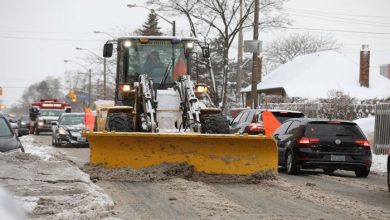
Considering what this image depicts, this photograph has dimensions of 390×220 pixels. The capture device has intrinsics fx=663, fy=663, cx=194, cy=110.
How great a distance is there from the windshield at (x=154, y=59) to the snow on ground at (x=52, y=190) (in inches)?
156

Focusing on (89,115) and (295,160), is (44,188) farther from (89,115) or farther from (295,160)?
(89,115)

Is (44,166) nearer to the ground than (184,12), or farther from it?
nearer to the ground

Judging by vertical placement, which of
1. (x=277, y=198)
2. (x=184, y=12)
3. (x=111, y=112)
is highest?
(x=184, y=12)

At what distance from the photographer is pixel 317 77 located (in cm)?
4875

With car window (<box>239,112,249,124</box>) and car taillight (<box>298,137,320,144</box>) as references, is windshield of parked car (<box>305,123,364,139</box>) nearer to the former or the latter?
car taillight (<box>298,137,320,144</box>)

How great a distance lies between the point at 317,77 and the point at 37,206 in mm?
42656

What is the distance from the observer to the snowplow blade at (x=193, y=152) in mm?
12172

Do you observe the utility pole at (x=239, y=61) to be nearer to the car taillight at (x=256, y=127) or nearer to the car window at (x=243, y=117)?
the car window at (x=243, y=117)

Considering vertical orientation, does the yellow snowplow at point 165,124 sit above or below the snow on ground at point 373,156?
above

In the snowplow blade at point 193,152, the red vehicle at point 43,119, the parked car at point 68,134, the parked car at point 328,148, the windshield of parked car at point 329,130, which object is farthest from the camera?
the red vehicle at point 43,119

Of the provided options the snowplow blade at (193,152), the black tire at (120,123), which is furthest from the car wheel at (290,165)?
the black tire at (120,123)

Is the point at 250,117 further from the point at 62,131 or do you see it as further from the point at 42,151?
the point at 62,131

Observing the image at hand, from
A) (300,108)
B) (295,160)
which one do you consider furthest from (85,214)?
(300,108)

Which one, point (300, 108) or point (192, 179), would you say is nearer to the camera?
point (192, 179)
